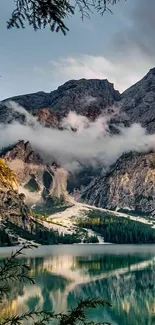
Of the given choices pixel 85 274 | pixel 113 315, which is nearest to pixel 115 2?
pixel 113 315

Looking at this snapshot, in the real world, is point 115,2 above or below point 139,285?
above

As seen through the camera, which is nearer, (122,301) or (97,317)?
(97,317)

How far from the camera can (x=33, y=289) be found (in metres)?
79.2

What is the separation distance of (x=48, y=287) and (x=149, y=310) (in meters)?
24.7

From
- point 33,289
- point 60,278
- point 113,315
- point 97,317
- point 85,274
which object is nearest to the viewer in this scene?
point 97,317

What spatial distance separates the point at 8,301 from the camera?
63812 mm

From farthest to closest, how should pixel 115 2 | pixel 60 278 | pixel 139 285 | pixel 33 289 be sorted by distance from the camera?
1. pixel 60 278
2. pixel 139 285
3. pixel 33 289
4. pixel 115 2

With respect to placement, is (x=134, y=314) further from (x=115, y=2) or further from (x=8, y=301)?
(x=115, y=2)

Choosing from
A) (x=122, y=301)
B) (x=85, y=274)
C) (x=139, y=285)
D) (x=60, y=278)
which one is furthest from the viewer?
(x=85, y=274)

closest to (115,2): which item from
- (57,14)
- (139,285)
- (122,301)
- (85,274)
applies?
(57,14)

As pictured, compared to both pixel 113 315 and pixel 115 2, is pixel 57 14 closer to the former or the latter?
pixel 115 2

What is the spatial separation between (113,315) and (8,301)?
1719 cm

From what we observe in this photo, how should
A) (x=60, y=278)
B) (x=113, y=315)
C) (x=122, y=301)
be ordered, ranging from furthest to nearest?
(x=60, y=278), (x=122, y=301), (x=113, y=315)

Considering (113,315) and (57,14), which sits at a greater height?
(57,14)
